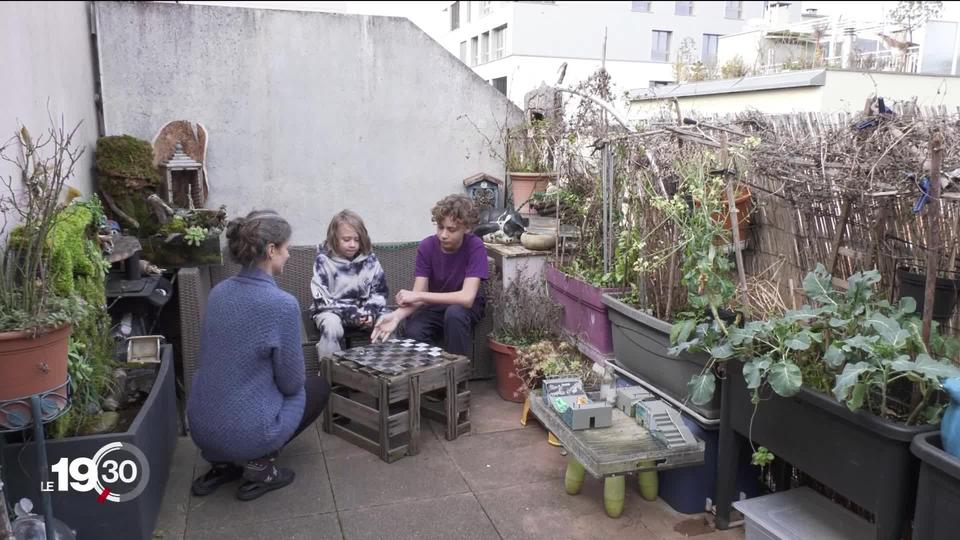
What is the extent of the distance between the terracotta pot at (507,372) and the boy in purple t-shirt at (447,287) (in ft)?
0.62

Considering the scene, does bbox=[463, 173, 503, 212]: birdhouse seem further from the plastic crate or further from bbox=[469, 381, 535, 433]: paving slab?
the plastic crate

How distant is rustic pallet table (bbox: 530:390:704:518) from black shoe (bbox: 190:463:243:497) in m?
1.48

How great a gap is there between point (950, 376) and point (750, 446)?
944 millimetres

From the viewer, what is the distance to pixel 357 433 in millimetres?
3521

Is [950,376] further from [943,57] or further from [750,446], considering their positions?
[943,57]

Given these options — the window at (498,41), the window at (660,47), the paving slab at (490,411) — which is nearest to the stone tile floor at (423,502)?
the paving slab at (490,411)

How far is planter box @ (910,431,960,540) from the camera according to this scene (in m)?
1.76

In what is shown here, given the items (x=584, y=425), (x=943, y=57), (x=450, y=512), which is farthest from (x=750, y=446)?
(x=943, y=57)

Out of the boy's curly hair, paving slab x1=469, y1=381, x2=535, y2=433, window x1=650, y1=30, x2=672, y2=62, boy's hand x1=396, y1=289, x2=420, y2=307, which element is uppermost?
window x1=650, y1=30, x2=672, y2=62

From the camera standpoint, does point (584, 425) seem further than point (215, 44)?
No

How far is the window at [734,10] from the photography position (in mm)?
29172

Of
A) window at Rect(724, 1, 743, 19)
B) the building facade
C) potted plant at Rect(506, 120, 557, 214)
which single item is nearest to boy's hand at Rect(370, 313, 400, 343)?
potted plant at Rect(506, 120, 557, 214)

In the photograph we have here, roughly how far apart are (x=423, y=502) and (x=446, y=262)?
1557 millimetres

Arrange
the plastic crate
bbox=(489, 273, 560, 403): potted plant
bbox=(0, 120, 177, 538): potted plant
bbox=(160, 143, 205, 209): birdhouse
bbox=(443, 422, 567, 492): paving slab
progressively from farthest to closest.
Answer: bbox=(160, 143, 205, 209): birdhouse
bbox=(489, 273, 560, 403): potted plant
bbox=(443, 422, 567, 492): paving slab
the plastic crate
bbox=(0, 120, 177, 538): potted plant
